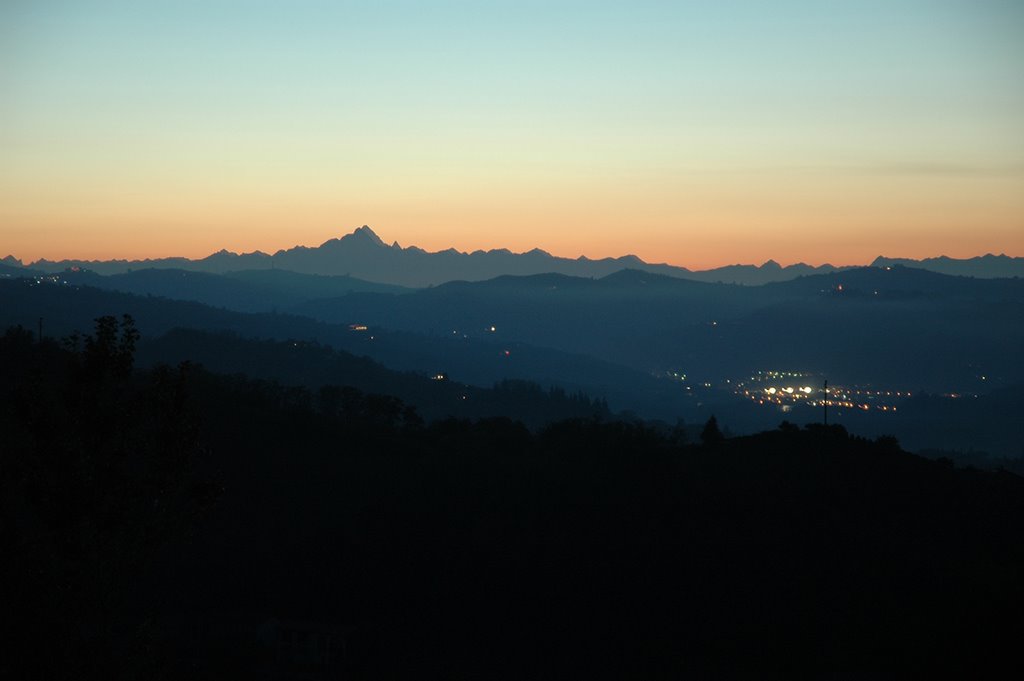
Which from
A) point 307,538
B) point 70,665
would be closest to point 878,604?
point 307,538

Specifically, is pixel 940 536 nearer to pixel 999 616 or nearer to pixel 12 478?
pixel 999 616

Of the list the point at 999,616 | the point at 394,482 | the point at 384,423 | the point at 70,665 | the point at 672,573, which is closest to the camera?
the point at 70,665

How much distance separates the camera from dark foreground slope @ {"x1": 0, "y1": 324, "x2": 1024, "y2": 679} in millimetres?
43125

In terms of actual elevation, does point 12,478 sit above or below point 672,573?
above

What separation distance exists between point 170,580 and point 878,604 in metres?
32.2

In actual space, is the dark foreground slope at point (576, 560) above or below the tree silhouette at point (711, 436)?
below

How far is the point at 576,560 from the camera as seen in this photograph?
53.9 meters

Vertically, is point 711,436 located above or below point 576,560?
above

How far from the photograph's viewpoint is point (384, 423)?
311 ft

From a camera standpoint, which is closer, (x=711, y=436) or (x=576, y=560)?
(x=576, y=560)

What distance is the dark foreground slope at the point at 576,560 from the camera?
4312 centimetres

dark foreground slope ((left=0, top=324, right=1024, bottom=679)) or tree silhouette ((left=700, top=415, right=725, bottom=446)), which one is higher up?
tree silhouette ((left=700, top=415, right=725, bottom=446))

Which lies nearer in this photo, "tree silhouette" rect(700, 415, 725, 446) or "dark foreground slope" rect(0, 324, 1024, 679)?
"dark foreground slope" rect(0, 324, 1024, 679)

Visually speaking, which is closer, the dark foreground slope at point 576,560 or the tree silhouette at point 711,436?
the dark foreground slope at point 576,560
